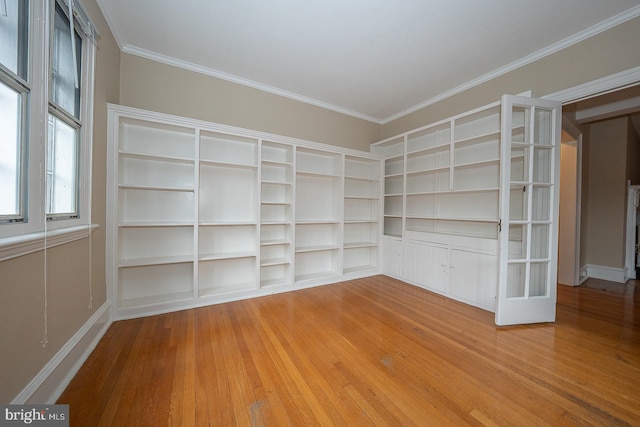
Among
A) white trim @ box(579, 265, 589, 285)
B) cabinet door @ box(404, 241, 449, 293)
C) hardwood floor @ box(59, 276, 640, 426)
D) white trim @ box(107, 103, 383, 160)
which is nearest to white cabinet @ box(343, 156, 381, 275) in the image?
cabinet door @ box(404, 241, 449, 293)

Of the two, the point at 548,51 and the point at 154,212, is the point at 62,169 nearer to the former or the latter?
the point at 154,212

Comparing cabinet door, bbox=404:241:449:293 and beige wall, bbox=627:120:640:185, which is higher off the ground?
beige wall, bbox=627:120:640:185

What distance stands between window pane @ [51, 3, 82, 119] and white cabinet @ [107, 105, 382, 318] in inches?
18.9

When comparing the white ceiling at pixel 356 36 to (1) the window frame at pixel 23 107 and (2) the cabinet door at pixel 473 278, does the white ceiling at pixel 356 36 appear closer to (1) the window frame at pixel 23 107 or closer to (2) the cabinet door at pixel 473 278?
(1) the window frame at pixel 23 107

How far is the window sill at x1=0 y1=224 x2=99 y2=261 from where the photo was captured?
3.16ft

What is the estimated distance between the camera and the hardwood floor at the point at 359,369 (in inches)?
49.1

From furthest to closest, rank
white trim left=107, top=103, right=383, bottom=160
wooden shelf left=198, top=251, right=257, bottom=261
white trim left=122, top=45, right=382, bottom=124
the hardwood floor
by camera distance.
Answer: wooden shelf left=198, top=251, right=257, bottom=261, white trim left=122, top=45, right=382, bottom=124, white trim left=107, top=103, right=383, bottom=160, the hardwood floor

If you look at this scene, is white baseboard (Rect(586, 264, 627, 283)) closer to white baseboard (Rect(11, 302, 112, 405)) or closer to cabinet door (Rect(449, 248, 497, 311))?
cabinet door (Rect(449, 248, 497, 311))

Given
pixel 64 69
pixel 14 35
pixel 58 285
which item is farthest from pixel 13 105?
pixel 58 285

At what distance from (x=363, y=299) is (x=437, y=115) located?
2938 millimetres

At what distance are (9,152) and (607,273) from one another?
273 inches

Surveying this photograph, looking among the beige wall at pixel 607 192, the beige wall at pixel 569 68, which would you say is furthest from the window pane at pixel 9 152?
the beige wall at pixel 607 192

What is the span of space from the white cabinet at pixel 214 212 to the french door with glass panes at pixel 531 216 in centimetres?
191

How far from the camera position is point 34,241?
1.12 m
